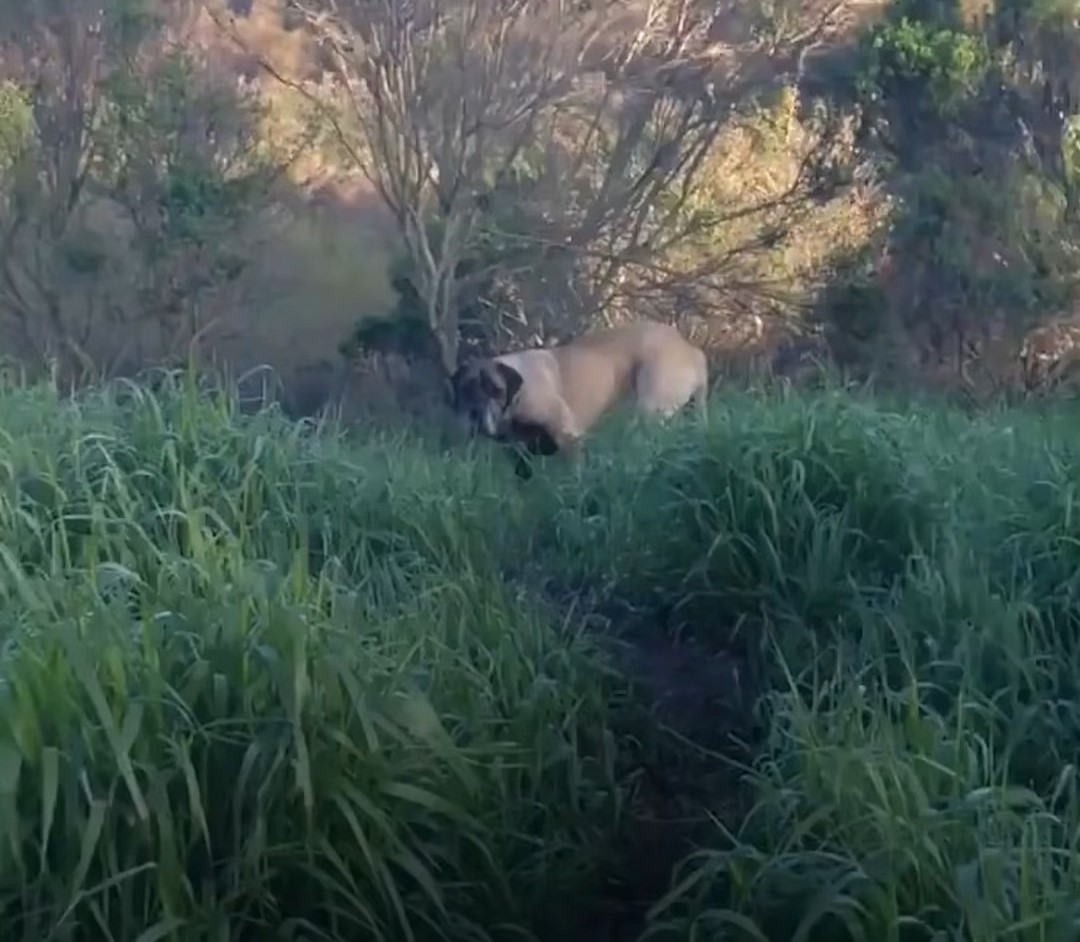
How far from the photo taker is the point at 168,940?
10.4ft

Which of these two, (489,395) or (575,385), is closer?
(489,395)

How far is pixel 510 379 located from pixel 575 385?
1.58 ft

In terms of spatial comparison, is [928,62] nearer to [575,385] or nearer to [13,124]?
[575,385]

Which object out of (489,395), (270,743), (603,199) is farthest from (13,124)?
(270,743)

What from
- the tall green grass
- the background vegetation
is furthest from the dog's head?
the tall green grass

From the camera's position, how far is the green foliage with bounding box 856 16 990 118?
34.2 ft

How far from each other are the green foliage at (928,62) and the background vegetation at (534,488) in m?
0.02

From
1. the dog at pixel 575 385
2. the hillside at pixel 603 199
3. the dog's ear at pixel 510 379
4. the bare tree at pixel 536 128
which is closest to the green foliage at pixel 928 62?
the hillside at pixel 603 199

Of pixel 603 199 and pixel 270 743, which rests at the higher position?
pixel 603 199

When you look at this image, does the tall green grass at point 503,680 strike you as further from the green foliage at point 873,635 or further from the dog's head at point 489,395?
the dog's head at point 489,395

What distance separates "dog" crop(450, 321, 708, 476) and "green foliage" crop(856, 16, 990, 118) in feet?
6.62

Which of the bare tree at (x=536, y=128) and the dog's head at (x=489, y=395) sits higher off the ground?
the bare tree at (x=536, y=128)

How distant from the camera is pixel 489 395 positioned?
880cm

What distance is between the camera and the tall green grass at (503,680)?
3270 mm
